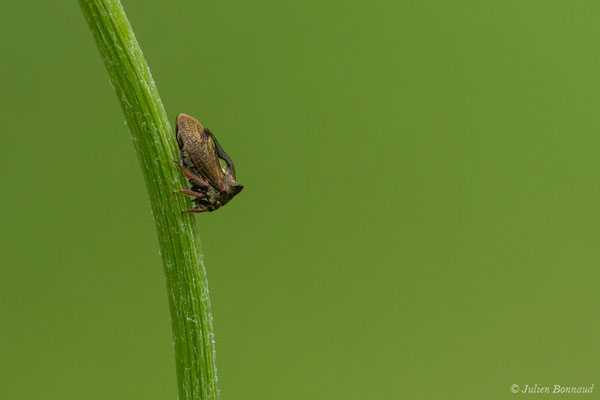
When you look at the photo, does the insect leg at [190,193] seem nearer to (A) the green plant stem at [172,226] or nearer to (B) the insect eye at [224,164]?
(A) the green plant stem at [172,226]

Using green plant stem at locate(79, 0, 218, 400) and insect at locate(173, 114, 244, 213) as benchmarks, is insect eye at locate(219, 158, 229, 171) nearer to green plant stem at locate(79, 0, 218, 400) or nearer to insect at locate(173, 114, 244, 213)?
insect at locate(173, 114, 244, 213)

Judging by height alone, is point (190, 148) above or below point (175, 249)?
above

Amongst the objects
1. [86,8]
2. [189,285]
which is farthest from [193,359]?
[86,8]

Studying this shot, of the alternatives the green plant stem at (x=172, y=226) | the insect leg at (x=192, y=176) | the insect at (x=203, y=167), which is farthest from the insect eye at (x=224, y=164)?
the green plant stem at (x=172, y=226)

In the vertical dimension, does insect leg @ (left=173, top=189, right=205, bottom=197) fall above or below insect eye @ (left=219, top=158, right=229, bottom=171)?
below

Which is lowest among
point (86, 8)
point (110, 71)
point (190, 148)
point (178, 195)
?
point (178, 195)

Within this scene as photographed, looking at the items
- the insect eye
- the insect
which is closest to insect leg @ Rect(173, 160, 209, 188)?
the insect

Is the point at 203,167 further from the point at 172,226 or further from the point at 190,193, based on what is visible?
the point at 172,226

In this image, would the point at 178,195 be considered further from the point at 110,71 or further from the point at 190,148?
the point at 110,71
